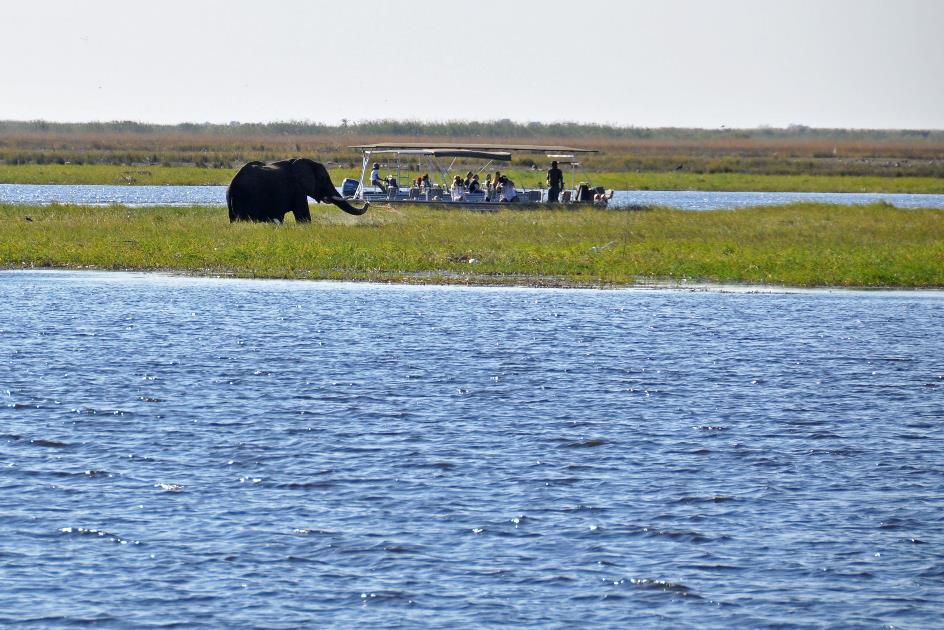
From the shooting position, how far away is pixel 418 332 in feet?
90.0

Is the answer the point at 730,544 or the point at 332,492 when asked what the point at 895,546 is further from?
the point at 332,492

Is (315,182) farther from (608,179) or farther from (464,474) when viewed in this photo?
(608,179)

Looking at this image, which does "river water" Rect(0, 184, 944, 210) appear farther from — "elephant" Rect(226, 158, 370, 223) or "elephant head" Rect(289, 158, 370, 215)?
"elephant" Rect(226, 158, 370, 223)

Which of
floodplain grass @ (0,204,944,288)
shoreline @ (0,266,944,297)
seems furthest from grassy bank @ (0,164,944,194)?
shoreline @ (0,266,944,297)

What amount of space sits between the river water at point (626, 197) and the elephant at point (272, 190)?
19780 mm

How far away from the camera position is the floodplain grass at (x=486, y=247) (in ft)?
120

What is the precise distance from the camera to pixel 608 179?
102188mm

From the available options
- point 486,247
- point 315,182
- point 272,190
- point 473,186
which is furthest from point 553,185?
point 486,247

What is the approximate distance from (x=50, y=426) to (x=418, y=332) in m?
10.5

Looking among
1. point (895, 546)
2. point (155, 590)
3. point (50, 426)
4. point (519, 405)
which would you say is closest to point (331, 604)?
point (155, 590)

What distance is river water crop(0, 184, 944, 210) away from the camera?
69781 millimetres

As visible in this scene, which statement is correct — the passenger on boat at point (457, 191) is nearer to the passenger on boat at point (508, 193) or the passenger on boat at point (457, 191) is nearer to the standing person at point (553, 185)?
the passenger on boat at point (508, 193)

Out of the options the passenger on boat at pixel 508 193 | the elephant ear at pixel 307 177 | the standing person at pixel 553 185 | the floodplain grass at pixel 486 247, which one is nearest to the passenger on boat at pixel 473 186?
the passenger on boat at pixel 508 193

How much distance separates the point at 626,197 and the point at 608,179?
1847 centimetres
